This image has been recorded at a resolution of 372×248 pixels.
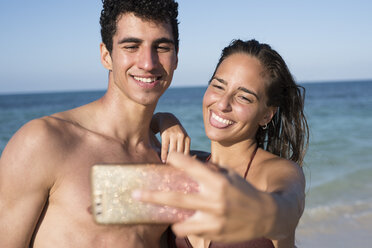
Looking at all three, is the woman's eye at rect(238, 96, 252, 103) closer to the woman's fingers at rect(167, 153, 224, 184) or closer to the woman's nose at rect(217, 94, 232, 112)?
the woman's nose at rect(217, 94, 232, 112)

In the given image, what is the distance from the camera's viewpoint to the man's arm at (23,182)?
2.13 metres

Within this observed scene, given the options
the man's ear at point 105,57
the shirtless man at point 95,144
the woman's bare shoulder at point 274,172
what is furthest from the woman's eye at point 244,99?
the man's ear at point 105,57

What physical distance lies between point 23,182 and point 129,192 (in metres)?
1.06

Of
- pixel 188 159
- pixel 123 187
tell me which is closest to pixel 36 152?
pixel 123 187

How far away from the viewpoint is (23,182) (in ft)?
6.98

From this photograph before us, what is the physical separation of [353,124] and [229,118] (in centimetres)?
1571

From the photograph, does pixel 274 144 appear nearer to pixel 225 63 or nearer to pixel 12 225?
pixel 225 63

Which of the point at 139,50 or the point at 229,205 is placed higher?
the point at 139,50

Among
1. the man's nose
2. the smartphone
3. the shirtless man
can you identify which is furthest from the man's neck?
the smartphone

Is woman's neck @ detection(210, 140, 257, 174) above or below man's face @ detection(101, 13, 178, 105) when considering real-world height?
below

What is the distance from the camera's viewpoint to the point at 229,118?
9.30 feet

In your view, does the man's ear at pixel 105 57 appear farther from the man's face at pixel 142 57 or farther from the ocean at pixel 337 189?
the ocean at pixel 337 189

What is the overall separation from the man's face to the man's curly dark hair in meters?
0.04

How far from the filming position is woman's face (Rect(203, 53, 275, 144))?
2.76 m
